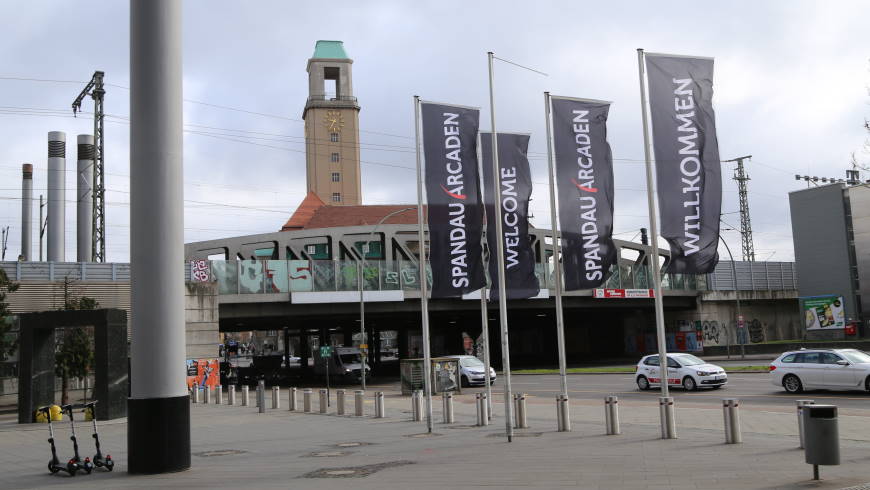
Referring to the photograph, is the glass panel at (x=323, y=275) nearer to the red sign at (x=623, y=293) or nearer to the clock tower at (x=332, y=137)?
the red sign at (x=623, y=293)

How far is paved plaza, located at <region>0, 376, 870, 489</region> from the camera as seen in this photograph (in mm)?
→ 10477

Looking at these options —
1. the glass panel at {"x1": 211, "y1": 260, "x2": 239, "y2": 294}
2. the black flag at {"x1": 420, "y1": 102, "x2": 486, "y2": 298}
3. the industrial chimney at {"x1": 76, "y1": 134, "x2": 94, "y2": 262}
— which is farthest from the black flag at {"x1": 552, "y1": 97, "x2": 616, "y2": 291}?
the industrial chimney at {"x1": 76, "y1": 134, "x2": 94, "y2": 262}

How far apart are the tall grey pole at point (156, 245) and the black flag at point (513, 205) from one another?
769 cm

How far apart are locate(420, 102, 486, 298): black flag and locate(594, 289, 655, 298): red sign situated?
36.4 m

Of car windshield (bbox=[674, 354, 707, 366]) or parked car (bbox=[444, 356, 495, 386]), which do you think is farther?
parked car (bbox=[444, 356, 495, 386])

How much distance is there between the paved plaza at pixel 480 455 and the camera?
10477 millimetres

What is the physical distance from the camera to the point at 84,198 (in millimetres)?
50688

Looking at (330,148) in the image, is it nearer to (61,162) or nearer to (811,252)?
(61,162)

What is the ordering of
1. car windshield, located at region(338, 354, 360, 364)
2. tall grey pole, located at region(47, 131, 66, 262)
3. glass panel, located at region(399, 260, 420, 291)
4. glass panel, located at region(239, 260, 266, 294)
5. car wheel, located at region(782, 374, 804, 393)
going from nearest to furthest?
1. car wheel, located at region(782, 374, 804, 393)
2. glass panel, located at region(239, 260, 266, 294)
3. glass panel, located at region(399, 260, 420, 291)
4. car windshield, located at region(338, 354, 360, 364)
5. tall grey pole, located at region(47, 131, 66, 262)

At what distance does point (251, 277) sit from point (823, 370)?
2955 cm

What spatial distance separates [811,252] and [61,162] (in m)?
53.1

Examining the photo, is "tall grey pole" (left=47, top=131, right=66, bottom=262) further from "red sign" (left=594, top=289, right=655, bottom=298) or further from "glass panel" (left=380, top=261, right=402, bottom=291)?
"red sign" (left=594, top=289, right=655, bottom=298)

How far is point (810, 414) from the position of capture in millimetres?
9680

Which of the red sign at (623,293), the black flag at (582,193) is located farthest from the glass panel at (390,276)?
the black flag at (582,193)
